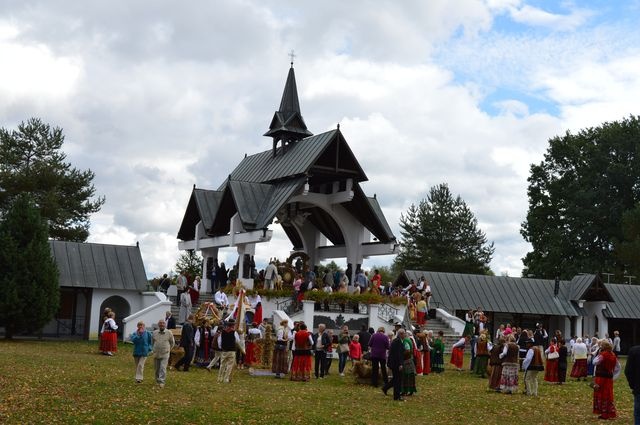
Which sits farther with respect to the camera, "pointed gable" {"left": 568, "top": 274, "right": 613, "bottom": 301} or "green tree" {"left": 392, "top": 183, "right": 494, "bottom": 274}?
"green tree" {"left": 392, "top": 183, "right": 494, "bottom": 274}

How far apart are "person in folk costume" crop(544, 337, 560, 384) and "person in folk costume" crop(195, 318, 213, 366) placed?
29.9 feet

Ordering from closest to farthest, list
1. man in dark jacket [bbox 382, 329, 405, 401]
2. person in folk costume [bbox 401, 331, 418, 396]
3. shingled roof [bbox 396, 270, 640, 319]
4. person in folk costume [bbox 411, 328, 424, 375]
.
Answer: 1. man in dark jacket [bbox 382, 329, 405, 401]
2. person in folk costume [bbox 401, 331, 418, 396]
3. person in folk costume [bbox 411, 328, 424, 375]
4. shingled roof [bbox 396, 270, 640, 319]

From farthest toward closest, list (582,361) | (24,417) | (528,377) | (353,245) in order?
(353,245), (582,361), (528,377), (24,417)

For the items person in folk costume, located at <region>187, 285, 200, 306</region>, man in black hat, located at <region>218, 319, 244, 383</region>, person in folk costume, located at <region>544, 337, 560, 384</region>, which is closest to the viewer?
man in black hat, located at <region>218, 319, 244, 383</region>

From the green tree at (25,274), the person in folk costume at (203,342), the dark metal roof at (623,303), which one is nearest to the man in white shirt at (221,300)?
the green tree at (25,274)

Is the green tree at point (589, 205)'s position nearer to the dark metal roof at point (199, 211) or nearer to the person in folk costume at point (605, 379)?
the dark metal roof at point (199, 211)

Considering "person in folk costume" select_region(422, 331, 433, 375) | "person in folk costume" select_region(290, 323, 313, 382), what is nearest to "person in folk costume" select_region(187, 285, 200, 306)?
"person in folk costume" select_region(422, 331, 433, 375)

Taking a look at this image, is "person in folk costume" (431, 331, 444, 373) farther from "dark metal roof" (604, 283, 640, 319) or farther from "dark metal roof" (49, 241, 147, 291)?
"dark metal roof" (604, 283, 640, 319)

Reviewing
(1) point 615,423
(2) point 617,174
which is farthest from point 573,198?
(1) point 615,423

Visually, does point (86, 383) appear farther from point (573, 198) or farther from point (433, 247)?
point (433, 247)

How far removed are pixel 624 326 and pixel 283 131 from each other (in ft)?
67.2

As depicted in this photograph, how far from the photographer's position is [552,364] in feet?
79.4

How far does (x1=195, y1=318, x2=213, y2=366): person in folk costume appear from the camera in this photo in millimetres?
23281

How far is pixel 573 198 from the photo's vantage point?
188ft
